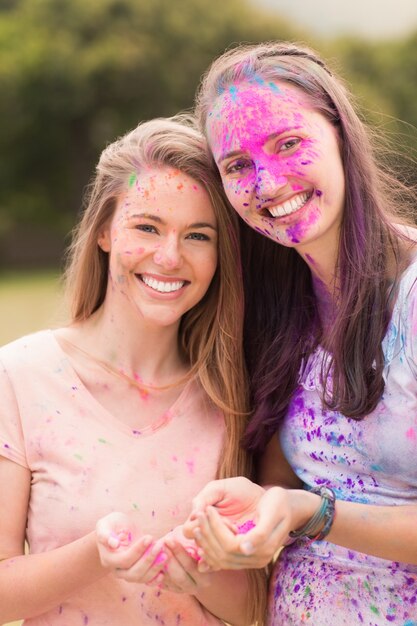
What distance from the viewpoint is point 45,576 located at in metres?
2.78

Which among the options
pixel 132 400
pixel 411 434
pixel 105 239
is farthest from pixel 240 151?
pixel 411 434

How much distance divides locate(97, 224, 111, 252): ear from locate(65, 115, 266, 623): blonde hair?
1 cm

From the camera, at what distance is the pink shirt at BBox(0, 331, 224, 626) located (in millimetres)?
2879

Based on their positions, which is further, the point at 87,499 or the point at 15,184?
the point at 15,184

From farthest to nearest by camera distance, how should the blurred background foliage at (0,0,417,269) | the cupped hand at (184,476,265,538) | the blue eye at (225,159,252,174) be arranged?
the blurred background foliage at (0,0,417,269) < the blue eye at (225,159,252,174) < the cupped hand at (184,476,265,538)

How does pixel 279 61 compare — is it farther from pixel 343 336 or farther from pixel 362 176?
pixel 343 336

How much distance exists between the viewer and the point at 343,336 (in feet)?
9.32

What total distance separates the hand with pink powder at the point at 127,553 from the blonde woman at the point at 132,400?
0.24 feet

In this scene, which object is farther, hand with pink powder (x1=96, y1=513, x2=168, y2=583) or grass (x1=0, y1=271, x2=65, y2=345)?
grass (x1=0, y1=271, x2=65, y2=345)

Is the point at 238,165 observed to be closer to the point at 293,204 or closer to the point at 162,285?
the point at 293,204

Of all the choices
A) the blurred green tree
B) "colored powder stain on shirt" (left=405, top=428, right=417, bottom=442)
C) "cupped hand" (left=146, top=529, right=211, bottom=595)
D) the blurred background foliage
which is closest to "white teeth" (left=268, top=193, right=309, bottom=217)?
"colored powder stain on shirt" (left=405, top=428, right=417, bottom=442)

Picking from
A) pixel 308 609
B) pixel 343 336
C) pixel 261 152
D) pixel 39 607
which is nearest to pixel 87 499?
pixel 39 607

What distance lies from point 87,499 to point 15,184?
37.0 metres

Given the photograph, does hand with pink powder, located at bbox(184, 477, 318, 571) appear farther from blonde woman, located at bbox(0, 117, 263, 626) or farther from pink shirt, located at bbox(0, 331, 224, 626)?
pink shirt, located at bbox(0, 331, 224, 626)
